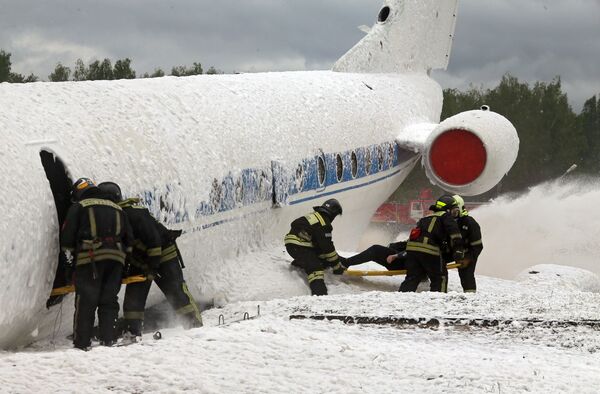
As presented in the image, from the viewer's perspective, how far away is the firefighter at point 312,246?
12.1 meters

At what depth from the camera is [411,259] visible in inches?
486

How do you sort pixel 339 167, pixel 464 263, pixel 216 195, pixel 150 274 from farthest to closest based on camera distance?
pixel 339 167 → pixel 464 263 → pixel 216 195 → pixel 150 274

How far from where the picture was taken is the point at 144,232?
8992mm

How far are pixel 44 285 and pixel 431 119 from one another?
36.4 feet

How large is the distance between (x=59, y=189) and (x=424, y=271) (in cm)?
531

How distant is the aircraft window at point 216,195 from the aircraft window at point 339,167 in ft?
11.0

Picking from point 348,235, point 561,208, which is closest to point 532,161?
point 561,208

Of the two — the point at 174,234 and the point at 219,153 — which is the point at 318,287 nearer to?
the point at 219,153

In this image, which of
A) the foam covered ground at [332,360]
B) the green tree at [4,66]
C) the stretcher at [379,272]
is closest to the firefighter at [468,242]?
the stretcher at [379,272]

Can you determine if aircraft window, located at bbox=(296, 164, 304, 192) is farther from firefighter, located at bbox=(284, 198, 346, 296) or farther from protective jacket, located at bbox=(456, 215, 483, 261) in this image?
protective jacket, located at bbox=(456, 215, 483, 261)

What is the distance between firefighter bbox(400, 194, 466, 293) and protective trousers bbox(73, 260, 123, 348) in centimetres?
Answer: 467

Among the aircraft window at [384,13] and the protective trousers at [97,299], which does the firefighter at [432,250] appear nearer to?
the protective trousers at [97,299]

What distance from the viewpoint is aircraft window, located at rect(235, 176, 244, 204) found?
1144cm

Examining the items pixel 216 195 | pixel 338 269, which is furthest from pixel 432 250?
pixel 216 195
